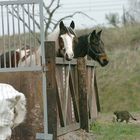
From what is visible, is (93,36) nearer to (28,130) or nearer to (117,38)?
(28,130)

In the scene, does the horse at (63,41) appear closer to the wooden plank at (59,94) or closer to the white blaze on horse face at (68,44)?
the white blaze on horse face at (68,44)

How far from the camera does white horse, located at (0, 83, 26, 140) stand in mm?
6551

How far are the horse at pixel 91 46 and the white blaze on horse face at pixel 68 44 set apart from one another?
2.25 meters

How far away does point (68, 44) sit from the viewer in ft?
35.0

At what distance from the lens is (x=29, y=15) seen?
27.8 ft

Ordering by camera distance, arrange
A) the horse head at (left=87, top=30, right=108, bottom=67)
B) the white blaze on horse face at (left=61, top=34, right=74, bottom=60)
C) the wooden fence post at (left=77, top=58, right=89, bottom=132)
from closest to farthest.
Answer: the white blaze on horse face at (left=61, top=34, right=74, bottom=60) → the wooden fence post at (left=77, top=58, right=89, bottom=132) → the horse head at (left=87, top=30, right=108, bottom=67)

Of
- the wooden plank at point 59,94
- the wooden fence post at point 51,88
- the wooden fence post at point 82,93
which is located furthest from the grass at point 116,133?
the wooden fence post at point 51,88

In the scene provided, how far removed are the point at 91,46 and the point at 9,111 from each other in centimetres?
713

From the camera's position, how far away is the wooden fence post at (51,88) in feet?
28.4

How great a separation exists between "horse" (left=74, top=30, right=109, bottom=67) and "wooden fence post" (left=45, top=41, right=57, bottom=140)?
4387 mm

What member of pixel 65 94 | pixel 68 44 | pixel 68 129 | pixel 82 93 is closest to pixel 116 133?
pixel 82 93

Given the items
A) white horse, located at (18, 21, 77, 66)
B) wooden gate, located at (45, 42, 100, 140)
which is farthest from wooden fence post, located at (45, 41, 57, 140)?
white horse, located at (18, 21, 77, 66)

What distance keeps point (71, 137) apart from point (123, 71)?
2027 centimetres

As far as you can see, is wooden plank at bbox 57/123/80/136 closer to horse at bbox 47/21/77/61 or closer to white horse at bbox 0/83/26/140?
horse at bbox 47/21/77/61
